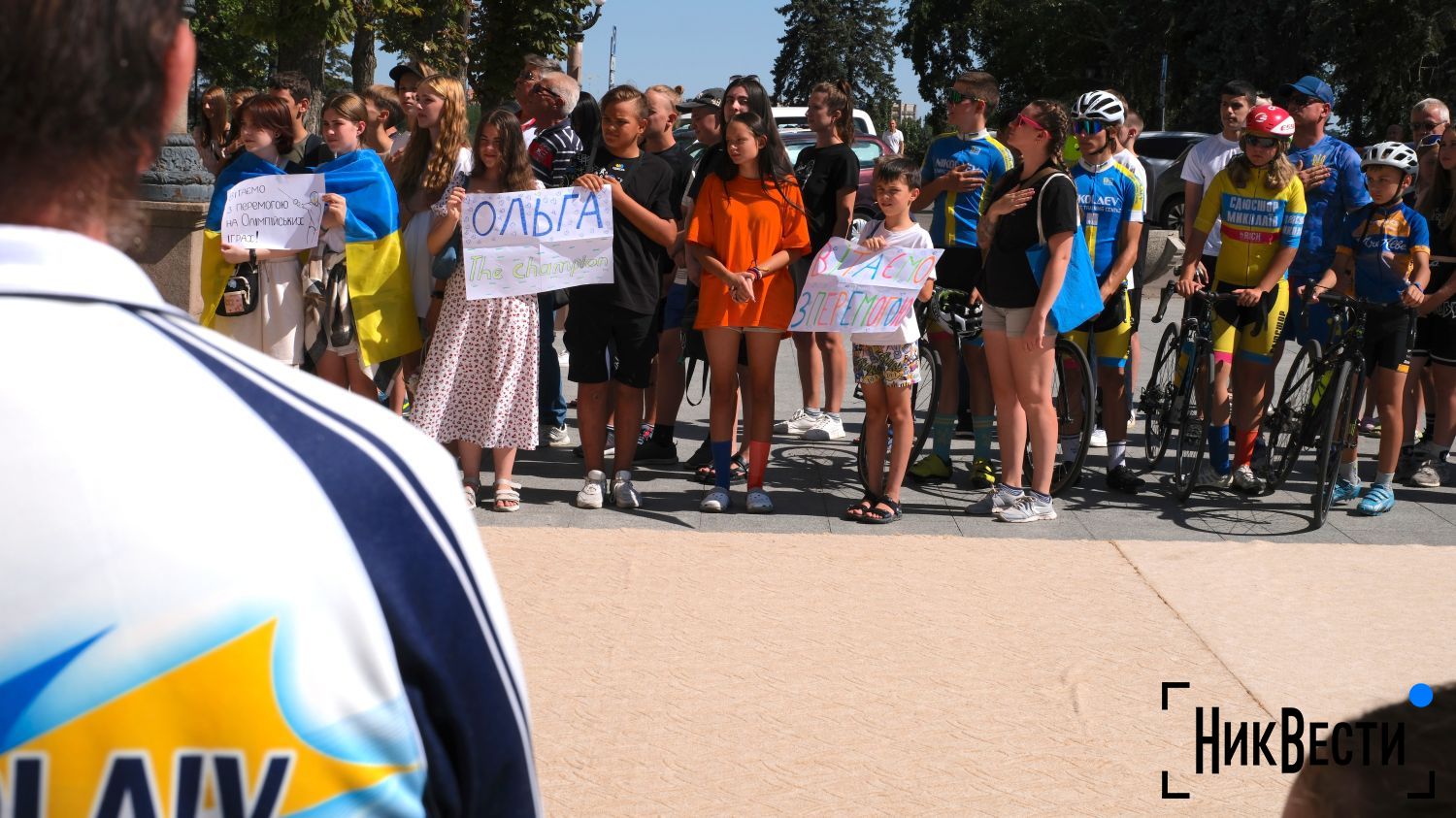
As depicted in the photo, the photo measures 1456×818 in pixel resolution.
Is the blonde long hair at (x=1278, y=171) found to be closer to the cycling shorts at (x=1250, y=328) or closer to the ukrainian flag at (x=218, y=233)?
the cycling shorts at (x=1250, y=328)

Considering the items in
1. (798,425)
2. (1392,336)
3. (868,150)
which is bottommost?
(798,425)

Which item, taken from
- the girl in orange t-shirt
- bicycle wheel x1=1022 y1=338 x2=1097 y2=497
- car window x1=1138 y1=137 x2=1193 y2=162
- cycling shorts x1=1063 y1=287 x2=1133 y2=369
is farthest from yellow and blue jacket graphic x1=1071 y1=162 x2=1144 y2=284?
car window x1=1138 y1=137 x2=1193 y2=162

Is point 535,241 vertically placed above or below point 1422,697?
above

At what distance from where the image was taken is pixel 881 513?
7.24 metres

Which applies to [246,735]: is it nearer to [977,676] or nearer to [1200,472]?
[977,676]

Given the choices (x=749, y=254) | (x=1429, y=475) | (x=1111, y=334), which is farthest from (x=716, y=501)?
(x=1429, y=475)

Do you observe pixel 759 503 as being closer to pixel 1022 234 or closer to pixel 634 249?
pixel 634 249

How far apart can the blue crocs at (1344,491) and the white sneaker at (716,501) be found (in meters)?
3.12

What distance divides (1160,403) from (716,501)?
109 inches

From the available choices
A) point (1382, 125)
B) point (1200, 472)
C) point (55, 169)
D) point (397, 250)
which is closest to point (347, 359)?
point (397, 250)

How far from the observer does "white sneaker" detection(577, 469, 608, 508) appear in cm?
738

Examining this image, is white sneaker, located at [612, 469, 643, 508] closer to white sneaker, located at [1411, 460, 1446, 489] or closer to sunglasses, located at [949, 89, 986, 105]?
sunglasses, located at [949, 89, 986, 105]

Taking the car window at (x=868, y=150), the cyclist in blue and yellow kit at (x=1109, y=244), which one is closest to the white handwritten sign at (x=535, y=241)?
the cyclist in blue and yellow kit at (x=1109, y=244)

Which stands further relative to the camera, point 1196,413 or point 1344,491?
point 1196,413
